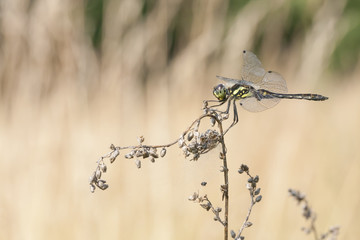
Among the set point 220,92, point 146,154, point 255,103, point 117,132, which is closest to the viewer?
point 146,154

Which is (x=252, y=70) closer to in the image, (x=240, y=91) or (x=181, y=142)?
(x=240, y=91)

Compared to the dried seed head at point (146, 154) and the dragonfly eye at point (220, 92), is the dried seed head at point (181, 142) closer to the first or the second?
the dried seed head at point (146, 154)

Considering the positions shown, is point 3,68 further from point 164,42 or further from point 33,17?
point 164,42

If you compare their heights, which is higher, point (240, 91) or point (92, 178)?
point (240, 91)

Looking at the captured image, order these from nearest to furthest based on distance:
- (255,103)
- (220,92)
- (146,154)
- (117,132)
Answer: (146,154) < (220,92) < (255,103) < (117,132)

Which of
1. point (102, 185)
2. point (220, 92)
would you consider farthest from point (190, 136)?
point (220, 92)

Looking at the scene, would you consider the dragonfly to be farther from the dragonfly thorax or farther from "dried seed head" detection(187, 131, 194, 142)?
"dried seed head" detection(187, 131, 194, 142)
